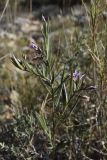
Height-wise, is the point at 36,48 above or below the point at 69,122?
above

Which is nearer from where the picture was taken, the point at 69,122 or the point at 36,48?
the point at 36,48

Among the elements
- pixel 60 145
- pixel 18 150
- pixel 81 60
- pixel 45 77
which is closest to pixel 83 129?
pixel 60 145

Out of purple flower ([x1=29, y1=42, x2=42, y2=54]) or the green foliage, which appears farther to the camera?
the green foliage

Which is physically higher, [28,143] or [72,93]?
[72,93]

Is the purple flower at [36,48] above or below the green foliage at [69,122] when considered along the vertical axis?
above

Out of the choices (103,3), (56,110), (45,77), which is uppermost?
(103,3)

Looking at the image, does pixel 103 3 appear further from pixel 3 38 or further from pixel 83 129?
pixel 3 38

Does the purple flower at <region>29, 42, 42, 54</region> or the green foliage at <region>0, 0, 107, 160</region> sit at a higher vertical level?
the purple flower at <region>29, 42, 42, 54</region>

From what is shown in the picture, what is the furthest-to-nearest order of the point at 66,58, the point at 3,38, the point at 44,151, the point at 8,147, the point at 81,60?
1. the point at 3,38
2. the point at 81,60
3. the point at 66,58
4. the point at 44,151
5. the point at 8,147

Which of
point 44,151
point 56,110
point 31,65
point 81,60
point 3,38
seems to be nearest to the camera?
point 31,65

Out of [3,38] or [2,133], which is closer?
[2,133]

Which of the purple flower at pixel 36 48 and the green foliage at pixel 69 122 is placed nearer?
the purple flower at pixel 36 48
